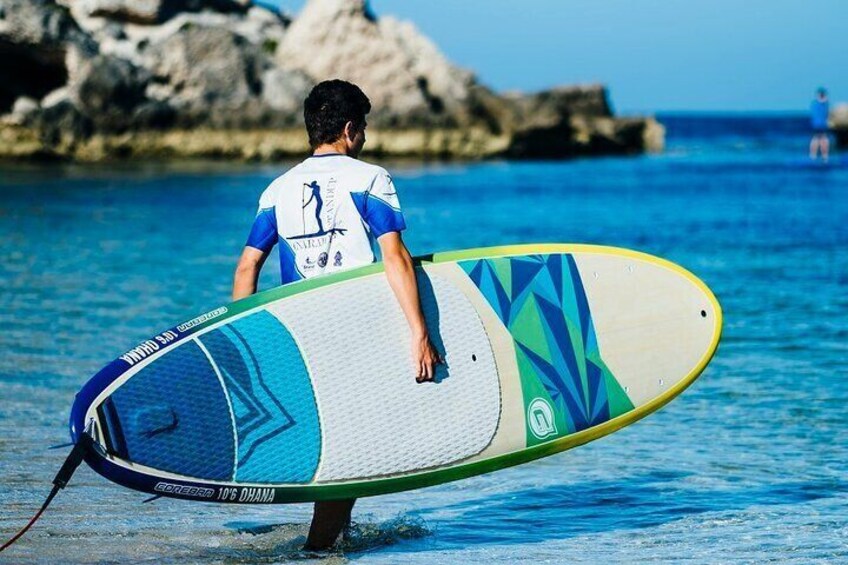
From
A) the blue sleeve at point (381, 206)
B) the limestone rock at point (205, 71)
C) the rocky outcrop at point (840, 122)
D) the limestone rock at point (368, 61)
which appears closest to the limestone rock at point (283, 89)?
the limestone rock at point (205, 71)

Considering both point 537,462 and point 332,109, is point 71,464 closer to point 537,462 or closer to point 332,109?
point 332,109

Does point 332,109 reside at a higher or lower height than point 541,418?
higher

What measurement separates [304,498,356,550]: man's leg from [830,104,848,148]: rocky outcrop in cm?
5194

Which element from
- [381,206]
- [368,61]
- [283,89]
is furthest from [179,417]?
[368,61]

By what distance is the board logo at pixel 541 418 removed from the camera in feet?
16.9

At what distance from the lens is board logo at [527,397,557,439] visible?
5148mm

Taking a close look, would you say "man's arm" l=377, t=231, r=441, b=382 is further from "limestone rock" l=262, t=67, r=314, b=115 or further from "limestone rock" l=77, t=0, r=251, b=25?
"limestone rock" l=77, t=0, r=251, b=25

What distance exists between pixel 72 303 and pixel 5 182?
71.8 feet

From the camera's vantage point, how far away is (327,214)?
4676 mm

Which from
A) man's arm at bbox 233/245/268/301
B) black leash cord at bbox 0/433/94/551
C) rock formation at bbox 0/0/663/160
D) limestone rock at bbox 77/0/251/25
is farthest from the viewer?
limestone rock at bbox 77/0/251/25

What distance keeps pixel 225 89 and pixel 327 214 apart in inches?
1876

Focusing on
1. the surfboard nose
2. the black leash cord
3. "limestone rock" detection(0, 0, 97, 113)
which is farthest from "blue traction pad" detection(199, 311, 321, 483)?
"limestone rock" detection(0, 0, 97, 113)

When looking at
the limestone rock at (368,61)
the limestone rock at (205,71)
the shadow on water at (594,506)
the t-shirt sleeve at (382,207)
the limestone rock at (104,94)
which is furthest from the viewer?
the limestone rock at (368,61)

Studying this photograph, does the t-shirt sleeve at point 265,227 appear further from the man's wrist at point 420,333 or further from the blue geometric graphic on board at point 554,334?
the blue geometric graphic on board at point 554,334
